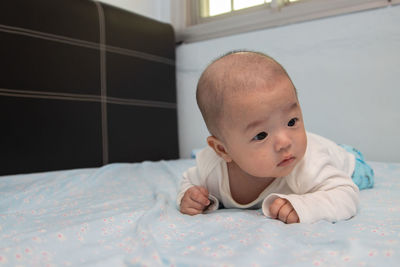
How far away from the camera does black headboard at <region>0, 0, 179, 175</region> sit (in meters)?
1.51

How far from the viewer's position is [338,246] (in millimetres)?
584

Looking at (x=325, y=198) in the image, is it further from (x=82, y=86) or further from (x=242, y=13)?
(x=242, y=13)

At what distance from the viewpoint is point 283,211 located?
766 mm

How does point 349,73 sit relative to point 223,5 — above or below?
below

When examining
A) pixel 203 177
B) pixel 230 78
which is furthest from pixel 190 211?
pixel 230 78

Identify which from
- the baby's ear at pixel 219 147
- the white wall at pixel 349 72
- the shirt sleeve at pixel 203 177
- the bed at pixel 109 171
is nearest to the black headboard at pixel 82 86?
the bed at pixel 109 171

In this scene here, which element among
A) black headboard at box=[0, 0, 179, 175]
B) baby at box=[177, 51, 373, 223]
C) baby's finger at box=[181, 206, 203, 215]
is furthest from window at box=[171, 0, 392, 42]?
baby's finger at box=[181, 206, 203, 215]

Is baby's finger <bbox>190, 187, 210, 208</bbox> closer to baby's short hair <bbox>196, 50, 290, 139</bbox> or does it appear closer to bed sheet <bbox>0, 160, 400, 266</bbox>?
bed sheet <bbox>0, 160, 400, 266</bbox>

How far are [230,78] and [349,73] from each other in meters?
1.12

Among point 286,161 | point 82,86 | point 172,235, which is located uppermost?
point 82,86

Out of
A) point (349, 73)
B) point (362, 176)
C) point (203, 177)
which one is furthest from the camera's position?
point (349, 73)

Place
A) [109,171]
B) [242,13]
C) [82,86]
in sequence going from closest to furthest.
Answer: [109,171]
[82,86]
[242,13]

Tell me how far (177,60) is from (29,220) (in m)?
1.74

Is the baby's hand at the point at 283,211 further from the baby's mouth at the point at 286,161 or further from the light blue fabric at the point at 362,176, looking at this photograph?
the light blue fabric at the point at 362,176
